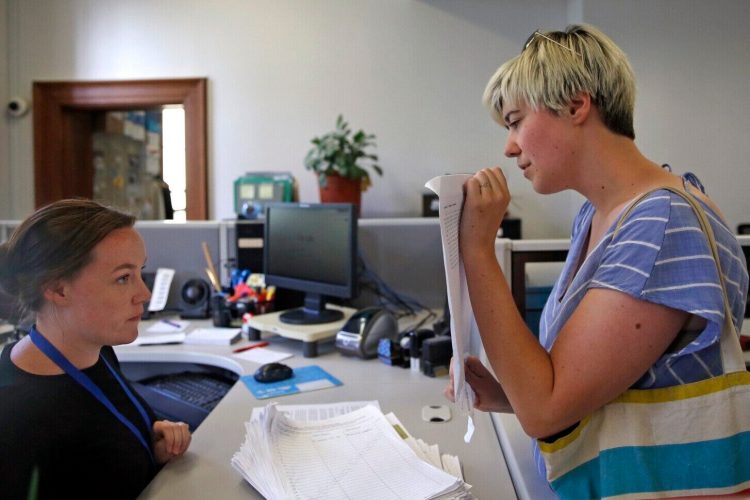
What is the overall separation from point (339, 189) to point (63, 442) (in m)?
2.40

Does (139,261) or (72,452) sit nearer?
(72,452)

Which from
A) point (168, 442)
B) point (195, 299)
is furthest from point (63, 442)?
point (195, 299)

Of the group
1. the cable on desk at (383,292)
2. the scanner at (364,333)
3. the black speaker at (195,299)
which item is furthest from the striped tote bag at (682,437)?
the black speaker at (195,299)

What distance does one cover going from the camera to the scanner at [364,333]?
1723 millimetres

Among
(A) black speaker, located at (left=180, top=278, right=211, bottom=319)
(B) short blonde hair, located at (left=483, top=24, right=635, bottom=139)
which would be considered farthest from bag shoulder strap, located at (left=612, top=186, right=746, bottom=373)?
(A) black speaker, located at (left=180, top=278, right=211, bottom=319)

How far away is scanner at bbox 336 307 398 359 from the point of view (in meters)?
1.72

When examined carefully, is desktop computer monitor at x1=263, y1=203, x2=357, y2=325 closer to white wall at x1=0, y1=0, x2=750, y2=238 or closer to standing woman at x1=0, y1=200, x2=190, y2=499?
standing woman at x1=0, y1=200, x2=190, y2=499

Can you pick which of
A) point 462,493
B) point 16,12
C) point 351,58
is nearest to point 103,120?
point 16,12

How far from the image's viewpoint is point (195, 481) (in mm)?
1003

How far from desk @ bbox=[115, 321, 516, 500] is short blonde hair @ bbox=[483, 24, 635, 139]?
60cm

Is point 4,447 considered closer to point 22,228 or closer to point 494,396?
point 22,228

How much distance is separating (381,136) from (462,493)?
117 inches

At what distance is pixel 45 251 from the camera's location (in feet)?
3.18

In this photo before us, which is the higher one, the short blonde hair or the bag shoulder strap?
the short blonde hair
